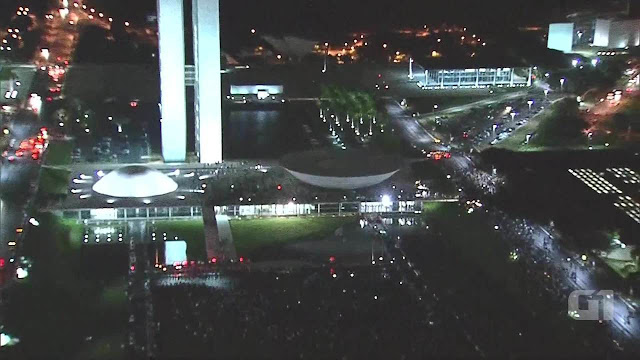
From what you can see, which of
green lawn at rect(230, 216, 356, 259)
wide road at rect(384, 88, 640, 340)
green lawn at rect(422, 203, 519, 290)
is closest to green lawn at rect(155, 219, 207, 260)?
green lawn at rect(230, 216, 356, 259)

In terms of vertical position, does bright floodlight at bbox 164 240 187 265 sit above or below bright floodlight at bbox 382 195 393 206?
below

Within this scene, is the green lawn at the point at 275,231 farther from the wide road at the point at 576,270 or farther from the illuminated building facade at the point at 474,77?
the illuminated building facade at the point at 474,77

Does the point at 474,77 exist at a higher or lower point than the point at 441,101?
higher

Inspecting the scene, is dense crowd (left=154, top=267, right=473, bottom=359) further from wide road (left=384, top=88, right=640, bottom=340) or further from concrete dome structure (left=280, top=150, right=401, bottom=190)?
concrete dome structure (left=280, top=150, right=401, bottom=190)

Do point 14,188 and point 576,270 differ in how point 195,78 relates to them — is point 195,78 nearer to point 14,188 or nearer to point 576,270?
point 14,188

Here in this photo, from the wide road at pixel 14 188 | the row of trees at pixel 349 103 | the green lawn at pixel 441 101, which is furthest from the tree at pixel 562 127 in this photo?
the wide road at pixel 14 188

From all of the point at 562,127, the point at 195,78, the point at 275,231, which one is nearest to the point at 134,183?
the point at 275,231
